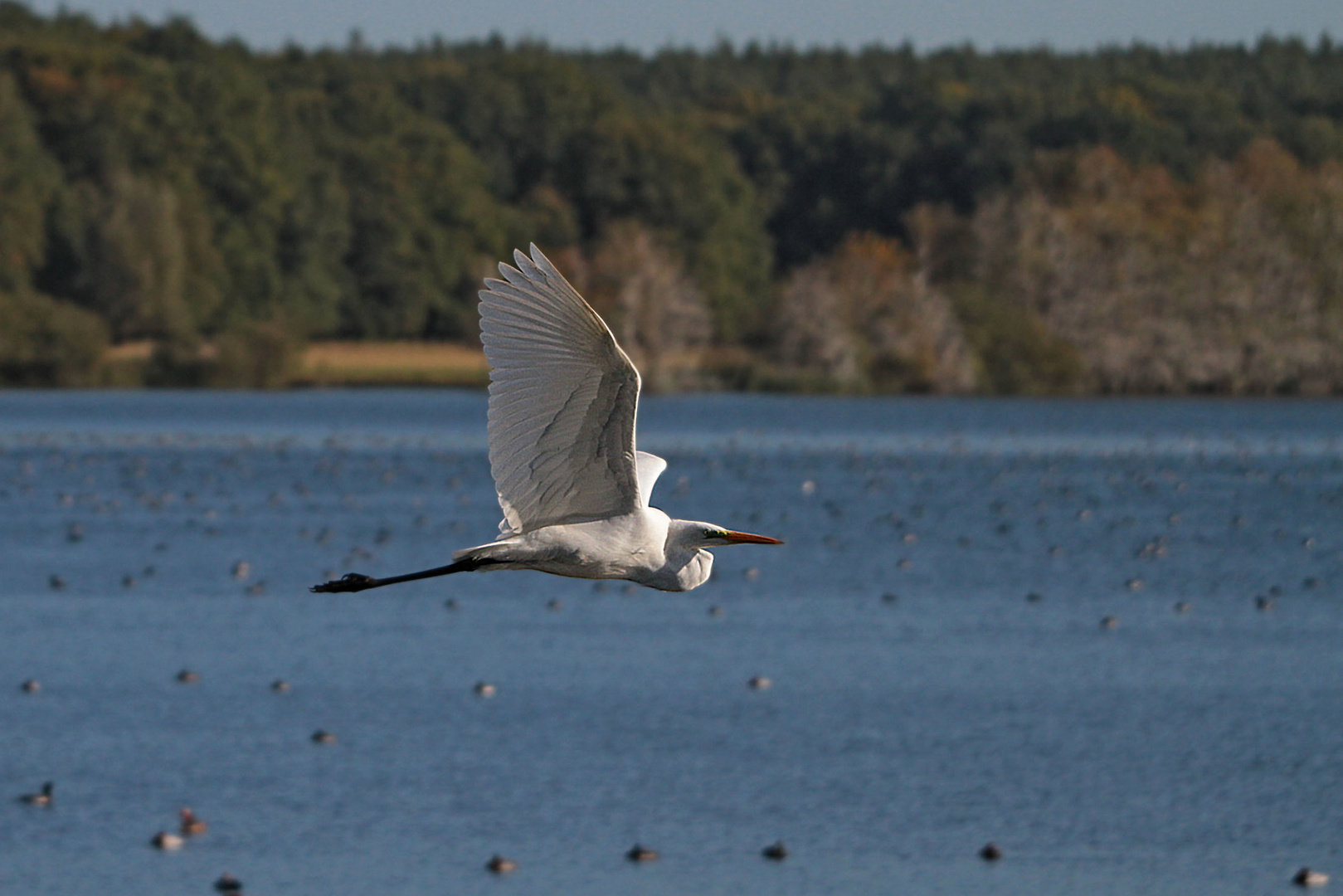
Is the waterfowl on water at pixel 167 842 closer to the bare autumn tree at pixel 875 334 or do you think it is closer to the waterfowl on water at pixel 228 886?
the waterfowl on water at pixel 228 886

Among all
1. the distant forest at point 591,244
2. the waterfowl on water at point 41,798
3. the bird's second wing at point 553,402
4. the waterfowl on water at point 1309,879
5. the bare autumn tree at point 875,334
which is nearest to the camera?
the bird's second wing at point 553,402

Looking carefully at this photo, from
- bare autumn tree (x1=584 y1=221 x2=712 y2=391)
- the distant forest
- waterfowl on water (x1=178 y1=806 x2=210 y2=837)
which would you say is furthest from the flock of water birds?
the distant forest

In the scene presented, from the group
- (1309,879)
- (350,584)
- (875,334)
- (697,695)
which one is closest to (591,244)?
(875,334)

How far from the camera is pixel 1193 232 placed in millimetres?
109562

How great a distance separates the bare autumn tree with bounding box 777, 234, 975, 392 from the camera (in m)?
99.9

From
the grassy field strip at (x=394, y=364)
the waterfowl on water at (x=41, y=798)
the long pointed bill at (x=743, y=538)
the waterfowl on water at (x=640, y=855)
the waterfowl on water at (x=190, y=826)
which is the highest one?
the long pointed bill at (x=743, y=538)

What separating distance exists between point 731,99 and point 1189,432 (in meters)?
74.0

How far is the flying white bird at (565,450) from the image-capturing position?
10.4m

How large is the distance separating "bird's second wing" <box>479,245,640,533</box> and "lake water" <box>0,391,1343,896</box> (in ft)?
39.6

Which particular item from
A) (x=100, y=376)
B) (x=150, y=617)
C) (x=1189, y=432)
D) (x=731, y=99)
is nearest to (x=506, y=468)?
(x=150, y=617)

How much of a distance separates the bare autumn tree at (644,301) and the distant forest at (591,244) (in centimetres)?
16

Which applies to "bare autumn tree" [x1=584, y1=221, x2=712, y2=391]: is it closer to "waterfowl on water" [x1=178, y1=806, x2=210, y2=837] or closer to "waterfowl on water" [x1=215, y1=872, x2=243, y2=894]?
"waterfowl on water" [x1=178, y1=806, x2=210, y2=837]

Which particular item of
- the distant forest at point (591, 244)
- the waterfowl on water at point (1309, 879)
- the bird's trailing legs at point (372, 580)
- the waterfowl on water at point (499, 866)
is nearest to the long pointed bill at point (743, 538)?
the bird's trailing legs at point (372, 580)

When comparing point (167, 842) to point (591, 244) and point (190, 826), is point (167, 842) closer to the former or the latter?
point (190, 826)
